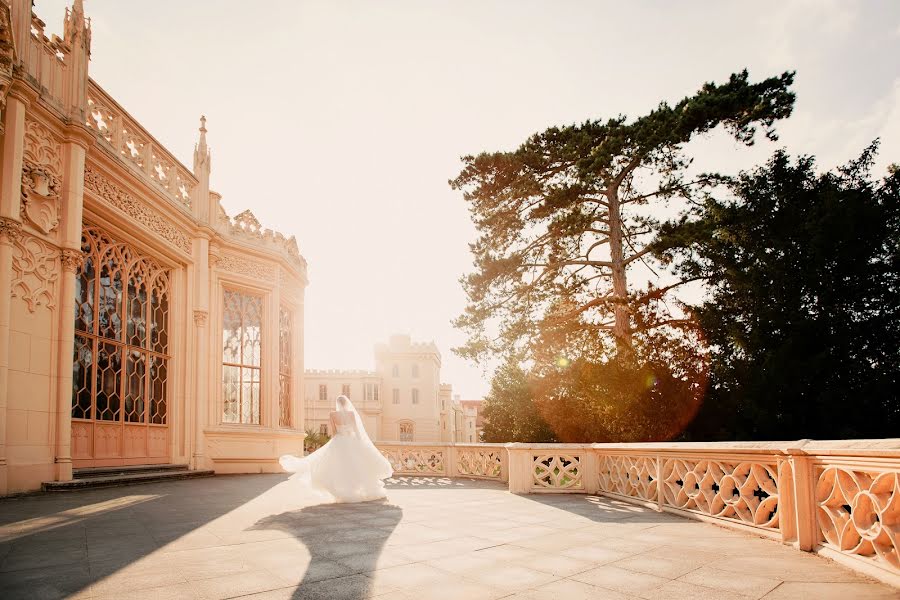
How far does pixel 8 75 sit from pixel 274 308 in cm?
938

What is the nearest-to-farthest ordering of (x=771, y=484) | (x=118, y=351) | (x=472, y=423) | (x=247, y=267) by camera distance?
(x=771, y=484) → (x=118, y=351) → (x=247, y=267) → (x=472, y=423)

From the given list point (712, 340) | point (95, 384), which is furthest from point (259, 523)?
point (712, 340)

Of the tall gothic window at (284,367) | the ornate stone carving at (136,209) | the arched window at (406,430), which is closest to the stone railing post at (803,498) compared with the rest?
the ornate stone carving at (136,209)

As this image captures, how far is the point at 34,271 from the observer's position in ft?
28.3

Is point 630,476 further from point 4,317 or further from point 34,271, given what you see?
point 34,271

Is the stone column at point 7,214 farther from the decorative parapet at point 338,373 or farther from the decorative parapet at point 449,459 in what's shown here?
the decorative parapet at point 338,373

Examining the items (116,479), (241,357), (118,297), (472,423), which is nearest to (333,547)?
(116,479)

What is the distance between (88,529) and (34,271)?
4.98m

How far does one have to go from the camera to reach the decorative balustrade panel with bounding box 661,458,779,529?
5.39 m

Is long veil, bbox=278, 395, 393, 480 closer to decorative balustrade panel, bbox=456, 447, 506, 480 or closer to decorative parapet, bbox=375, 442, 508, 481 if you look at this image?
decorative parapet, bbox=375, 442, 508, 481

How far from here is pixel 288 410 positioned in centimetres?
1705

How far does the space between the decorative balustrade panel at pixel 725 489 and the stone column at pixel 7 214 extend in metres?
9.09

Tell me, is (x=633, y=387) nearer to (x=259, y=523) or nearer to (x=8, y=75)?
(x=259, y=523)

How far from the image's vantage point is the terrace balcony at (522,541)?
3.56m
